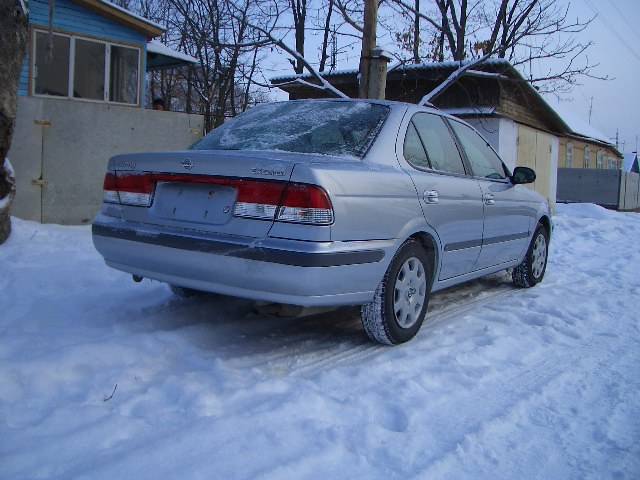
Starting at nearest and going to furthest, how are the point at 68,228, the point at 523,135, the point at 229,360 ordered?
the point at 229,360
the point at 68,228
the point at 523,135

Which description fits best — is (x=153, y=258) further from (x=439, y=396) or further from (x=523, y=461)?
(x=523, y=461)

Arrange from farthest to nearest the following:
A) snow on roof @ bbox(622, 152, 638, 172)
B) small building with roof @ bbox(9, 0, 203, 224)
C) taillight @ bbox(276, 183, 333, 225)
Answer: snow on roof @ bbox(622, 152, 638, 172), small building with roof @ bbox(9, 0, 203, 224), taillight @ bbox(276, 183, 333, 225)

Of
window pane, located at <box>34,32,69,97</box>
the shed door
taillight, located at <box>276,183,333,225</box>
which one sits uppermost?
window pane, located at <box>34,32,69,97</box>

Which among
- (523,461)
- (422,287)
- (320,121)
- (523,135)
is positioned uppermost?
(523,135)

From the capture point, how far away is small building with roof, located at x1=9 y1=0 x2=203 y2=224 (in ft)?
27.5

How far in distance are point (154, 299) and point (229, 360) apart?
4.74 ft

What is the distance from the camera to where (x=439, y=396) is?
3215mm

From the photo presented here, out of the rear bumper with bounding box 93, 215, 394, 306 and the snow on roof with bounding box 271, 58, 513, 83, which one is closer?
A: the rear bumper with bounding box 93, 215, 394, 306

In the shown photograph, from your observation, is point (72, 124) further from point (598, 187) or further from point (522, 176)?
point (598, 187)

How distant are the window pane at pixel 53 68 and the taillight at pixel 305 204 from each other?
12237 mm

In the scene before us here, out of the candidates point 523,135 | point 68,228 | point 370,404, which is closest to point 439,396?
point 370,404

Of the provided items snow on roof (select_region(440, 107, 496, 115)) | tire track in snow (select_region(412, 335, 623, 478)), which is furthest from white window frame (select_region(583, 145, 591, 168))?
tire track in snow (select_region(412, 335, 623, 478))

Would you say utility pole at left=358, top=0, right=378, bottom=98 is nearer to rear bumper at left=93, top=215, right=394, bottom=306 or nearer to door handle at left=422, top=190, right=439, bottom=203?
door handle at left=422, top=190, right=439, bottom=203

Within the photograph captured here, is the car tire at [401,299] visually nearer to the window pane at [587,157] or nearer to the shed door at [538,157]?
the shed door at [538,157]
